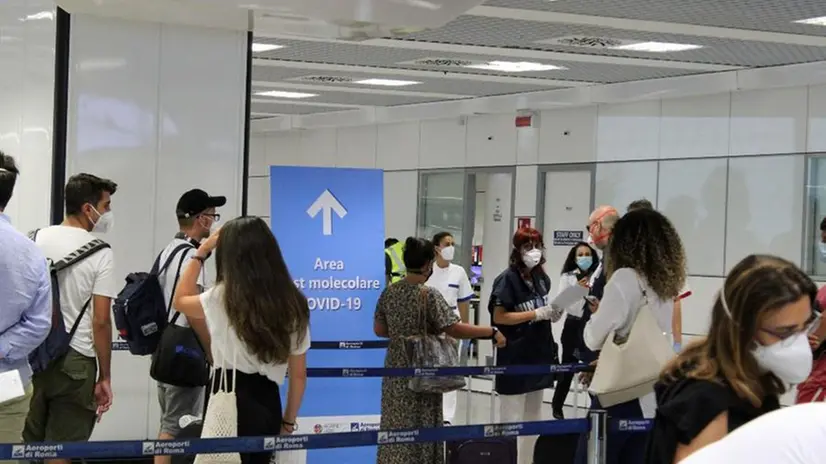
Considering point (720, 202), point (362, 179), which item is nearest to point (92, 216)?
point (362, 179)

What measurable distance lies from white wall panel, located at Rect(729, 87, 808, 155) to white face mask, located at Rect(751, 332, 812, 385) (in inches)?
354

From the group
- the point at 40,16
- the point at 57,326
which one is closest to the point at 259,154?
the point at 40,16

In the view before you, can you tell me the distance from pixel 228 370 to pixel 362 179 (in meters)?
3.69

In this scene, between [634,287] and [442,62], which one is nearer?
[634,287]

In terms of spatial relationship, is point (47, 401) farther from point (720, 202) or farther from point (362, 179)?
point (720, 202)

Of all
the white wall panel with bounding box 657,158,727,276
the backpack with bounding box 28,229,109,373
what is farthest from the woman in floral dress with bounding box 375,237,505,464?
the white wall panel with bounding box 657,158,727,276

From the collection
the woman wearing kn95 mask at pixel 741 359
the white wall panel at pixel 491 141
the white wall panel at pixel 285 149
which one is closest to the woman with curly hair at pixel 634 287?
the woman wearing kn95 mask at pixel 741 359

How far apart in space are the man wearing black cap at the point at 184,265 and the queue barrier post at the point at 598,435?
90.0 inches

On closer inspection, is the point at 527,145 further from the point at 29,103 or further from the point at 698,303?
the point at 29,103

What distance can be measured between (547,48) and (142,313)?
594 cm

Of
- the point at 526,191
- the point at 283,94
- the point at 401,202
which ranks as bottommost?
the point at 401,202

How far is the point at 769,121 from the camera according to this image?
12.0m

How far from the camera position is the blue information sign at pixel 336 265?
8.16m

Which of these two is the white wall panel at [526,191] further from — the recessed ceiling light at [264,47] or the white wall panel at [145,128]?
the white wall panel at [145,128]
